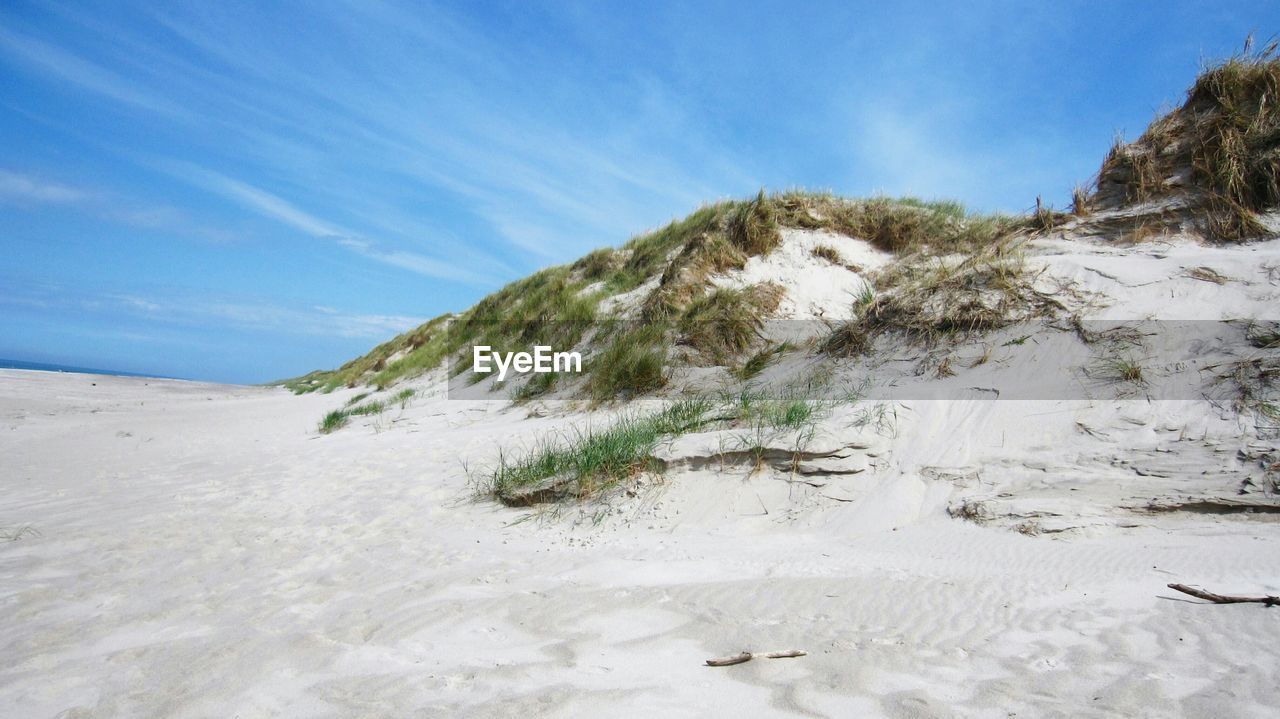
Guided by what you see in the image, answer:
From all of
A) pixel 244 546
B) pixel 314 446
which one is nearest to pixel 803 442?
pixel 244 546

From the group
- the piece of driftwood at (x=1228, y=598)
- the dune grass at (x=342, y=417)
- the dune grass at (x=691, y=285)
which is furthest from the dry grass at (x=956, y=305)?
the dune grass at (x=342, y=417)

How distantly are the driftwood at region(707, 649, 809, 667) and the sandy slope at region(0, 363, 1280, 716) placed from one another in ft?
0.14

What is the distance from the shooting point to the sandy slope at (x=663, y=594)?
2.14m

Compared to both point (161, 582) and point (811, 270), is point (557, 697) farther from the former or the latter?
point (811, 270)

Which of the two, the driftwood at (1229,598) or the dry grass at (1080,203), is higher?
the dry grass at (1080,203)

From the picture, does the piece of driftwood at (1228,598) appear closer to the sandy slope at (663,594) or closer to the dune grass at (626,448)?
the sandy slope at (663,594)

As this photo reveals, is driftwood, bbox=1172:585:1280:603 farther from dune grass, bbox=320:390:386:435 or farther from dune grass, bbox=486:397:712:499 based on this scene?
dune grass, bbox=320:390:386:435

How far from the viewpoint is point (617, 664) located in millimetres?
2355

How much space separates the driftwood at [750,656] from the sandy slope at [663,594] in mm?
42

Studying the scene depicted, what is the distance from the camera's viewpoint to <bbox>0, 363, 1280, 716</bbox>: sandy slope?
2.14m

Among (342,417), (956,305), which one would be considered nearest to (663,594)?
(956,305)

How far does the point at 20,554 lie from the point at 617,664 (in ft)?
12.2

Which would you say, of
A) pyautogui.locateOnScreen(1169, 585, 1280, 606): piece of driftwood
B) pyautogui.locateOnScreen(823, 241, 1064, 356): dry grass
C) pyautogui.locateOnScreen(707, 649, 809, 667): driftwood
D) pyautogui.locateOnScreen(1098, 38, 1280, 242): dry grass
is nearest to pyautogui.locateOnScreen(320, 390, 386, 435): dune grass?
pyautogui.locateOnScreen(823, 241, 1064, 356): dry grass

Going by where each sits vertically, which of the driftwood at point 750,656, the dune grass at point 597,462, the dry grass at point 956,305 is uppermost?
the dry grass at point 956,305
